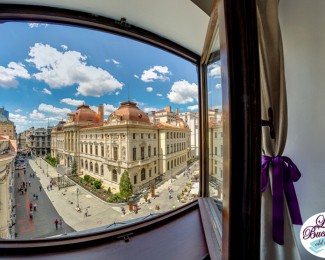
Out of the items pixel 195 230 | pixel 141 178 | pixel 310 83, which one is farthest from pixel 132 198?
pixel 310 83

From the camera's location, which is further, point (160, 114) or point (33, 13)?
point (160, 114)

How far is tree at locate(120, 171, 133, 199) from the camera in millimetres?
1124

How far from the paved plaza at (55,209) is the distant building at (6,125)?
189 mm

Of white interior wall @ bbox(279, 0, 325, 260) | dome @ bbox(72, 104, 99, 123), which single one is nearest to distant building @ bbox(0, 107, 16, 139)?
dome @ bbox(72, 104, 99, 123)

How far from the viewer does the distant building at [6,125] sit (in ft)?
2.91

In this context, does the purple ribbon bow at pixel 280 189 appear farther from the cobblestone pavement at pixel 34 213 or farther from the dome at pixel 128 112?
the cobblestone pavement at pixel 34 213

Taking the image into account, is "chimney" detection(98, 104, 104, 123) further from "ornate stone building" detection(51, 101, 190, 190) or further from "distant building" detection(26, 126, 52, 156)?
"distant building" detection(26, 126, 52, 156)

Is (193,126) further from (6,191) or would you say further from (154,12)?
(6,191)

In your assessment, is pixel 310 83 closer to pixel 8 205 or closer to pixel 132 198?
pixel 132 198

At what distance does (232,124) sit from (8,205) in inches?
48.6

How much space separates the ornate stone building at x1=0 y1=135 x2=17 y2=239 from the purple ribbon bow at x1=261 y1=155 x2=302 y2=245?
50.2 inches

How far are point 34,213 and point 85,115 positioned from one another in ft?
2.06

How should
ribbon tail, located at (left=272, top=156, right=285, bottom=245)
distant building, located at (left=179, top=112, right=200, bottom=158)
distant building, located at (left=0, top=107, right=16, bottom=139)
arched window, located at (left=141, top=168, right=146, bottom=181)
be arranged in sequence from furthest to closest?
distant building, located at (left=179, top=112, right=200, bottom=158)
arched window, located at (left=141, top=168, right=146, bottom=181)
distant building, located at (left=0, top=107, right=16, bottom=139)
ribbon tail, located at (left=272, top=156, right=285, bottom=245)

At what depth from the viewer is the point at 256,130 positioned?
399 mm
